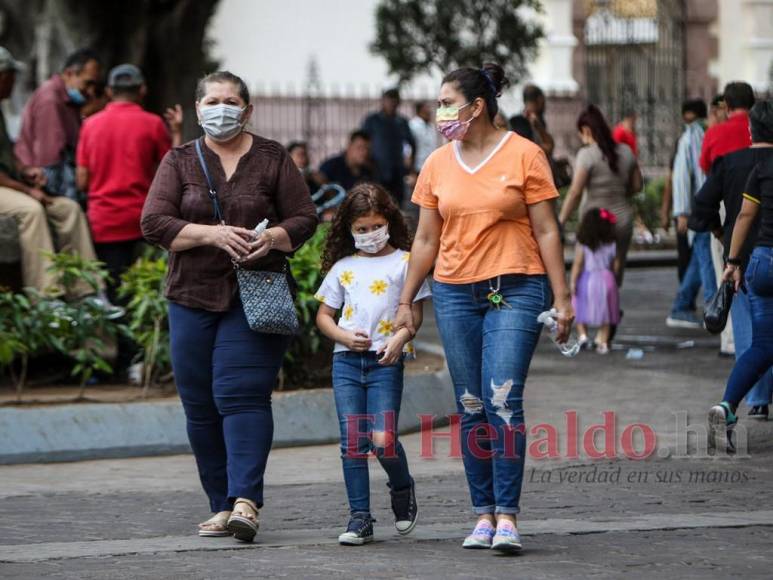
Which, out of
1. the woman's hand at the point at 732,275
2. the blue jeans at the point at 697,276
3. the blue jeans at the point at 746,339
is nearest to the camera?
the woman's hand at the point at 732,275

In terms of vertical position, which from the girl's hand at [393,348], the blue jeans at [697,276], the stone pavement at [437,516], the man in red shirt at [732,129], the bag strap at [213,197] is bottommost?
the stone pavement at [437,516]

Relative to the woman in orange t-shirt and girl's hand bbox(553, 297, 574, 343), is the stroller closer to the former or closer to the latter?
the woman in orange t-shirt

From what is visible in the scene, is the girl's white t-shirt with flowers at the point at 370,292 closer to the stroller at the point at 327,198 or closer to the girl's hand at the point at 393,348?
the girl's hand at the point at 393,348

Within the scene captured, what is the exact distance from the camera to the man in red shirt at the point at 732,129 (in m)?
12.0

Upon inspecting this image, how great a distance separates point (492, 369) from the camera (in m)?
7.17

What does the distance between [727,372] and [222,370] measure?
6.31 metres

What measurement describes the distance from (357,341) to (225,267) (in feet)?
2.04

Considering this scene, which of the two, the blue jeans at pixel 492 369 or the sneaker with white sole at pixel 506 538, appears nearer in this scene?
the sneaker with white sole at pixel 506 538

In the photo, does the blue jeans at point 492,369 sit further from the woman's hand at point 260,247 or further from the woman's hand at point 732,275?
the woman's hand at point 732,275

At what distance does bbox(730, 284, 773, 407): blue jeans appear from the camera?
34.6ft

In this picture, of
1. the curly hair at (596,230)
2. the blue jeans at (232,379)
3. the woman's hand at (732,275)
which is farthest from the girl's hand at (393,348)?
the curly hair at (596,230)

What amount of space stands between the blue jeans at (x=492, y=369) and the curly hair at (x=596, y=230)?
23.6ft

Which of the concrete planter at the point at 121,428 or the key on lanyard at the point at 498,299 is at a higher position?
the key on lanyard at the point at 498,299

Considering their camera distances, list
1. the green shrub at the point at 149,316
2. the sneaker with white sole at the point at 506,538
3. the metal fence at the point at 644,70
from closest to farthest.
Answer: the sneaker with white sole at the point at 506,538
the green shrub at the point at 149,316
the metal fence at the point at 644,70
